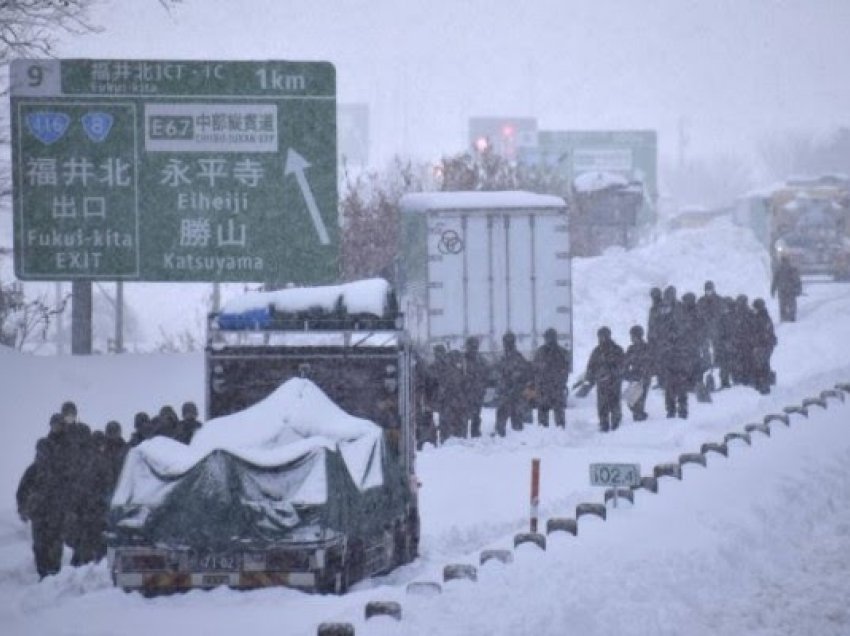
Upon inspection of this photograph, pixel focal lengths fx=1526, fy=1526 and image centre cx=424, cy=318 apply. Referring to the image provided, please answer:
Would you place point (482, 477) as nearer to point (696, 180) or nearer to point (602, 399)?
point (602, 399)

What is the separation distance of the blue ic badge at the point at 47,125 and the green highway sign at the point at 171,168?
0.04 feet

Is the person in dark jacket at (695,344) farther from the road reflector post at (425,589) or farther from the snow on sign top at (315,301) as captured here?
the road reflector post at (425,589)

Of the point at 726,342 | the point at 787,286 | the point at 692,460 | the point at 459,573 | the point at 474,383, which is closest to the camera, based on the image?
the point at 459,573

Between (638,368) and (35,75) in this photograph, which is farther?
(638,368)

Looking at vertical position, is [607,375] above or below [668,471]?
above

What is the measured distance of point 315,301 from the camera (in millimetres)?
14742

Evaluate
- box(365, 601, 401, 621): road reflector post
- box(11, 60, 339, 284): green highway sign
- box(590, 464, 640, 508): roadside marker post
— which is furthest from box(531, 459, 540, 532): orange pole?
box(11, 60, 339, 284): green highway sign

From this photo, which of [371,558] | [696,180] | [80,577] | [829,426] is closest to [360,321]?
[371,558]

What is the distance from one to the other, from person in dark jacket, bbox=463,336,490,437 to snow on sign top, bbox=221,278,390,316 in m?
8.50

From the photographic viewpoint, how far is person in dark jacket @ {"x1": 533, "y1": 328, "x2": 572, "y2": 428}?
2316 cm

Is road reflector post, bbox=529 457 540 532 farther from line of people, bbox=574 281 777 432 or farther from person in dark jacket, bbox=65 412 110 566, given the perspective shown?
line of people, bbox=574 281 777 432

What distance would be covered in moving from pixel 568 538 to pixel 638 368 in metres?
10.8

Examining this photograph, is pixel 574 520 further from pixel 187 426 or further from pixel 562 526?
pixel 187 426

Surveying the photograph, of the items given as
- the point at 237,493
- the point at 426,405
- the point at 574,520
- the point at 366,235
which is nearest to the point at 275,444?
the point at 237,493
